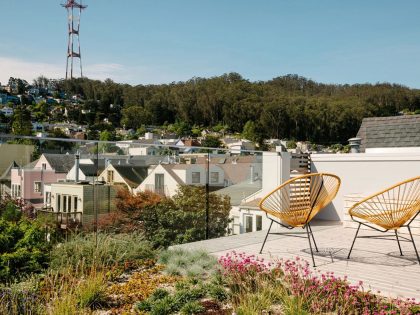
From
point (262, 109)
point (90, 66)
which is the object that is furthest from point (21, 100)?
point (262, 109)

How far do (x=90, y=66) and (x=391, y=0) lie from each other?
375 ft

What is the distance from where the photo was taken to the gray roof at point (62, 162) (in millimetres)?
3986

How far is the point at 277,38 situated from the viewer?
28.1 m

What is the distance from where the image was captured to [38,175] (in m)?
3.84

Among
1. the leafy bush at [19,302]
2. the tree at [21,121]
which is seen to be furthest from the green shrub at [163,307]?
the tree at [21,121]

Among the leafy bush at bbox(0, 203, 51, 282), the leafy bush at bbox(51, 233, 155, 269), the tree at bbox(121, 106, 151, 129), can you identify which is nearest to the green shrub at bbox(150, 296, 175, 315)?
the leafy bush at bbox(51, 233, 155, 269)

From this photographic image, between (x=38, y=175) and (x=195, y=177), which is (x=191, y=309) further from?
(x=195, y=177)

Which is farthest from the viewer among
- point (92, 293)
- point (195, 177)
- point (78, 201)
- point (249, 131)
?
point (249, 131)

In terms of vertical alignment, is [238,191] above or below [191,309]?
above

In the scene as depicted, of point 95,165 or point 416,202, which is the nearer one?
point 416,202

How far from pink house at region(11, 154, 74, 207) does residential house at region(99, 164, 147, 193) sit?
0.41 m

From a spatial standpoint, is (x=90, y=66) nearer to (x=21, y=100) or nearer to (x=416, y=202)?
(x=21, y=100)

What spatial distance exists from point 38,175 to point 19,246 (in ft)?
2.27

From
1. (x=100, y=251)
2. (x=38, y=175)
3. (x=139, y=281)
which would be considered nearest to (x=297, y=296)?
(x=139, y=281)
